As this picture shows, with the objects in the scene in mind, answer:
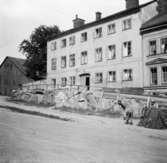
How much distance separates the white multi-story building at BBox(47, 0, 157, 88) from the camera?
33656mm

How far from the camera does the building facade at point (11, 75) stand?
6341 centimetres

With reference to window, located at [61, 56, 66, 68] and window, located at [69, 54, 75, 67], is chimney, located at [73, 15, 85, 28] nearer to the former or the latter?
window, located at [69, 54, 75, 67]

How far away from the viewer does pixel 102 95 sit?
2758cm

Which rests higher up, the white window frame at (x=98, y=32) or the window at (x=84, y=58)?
the white window frame at (x=98, y=32)

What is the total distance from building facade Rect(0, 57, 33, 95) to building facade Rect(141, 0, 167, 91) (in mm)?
35203

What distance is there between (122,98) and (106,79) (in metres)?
10.4

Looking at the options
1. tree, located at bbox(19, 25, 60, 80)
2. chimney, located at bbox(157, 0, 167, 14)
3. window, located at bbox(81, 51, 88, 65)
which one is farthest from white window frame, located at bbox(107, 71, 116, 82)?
tree, located at bbox(19, 25, 60, 80)

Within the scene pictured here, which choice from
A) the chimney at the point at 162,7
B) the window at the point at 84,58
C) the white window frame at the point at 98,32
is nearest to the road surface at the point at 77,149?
the chimney at the point at 162,7

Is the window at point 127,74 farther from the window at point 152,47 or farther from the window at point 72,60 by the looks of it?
the window at point 72,60

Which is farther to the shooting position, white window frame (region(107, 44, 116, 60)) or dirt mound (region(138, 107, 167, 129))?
white window frame (region(107, 44, 116, 60))

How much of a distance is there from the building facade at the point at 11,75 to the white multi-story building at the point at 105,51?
19.2 meters

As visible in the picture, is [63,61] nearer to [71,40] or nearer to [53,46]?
[71,40]

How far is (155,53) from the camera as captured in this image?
105 feet

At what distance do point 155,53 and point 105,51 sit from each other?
7650mm
